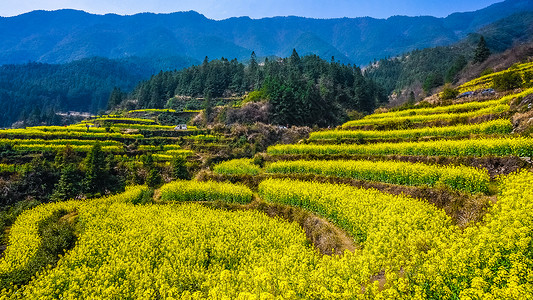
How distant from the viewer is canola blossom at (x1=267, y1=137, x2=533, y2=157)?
659 inches

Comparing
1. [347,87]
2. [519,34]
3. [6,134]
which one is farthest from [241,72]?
[519,34]

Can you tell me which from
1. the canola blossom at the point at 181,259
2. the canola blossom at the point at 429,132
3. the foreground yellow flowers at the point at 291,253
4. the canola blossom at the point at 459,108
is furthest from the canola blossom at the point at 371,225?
the canola blossom at the point at 459,108

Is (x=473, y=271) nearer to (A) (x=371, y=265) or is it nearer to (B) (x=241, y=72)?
(A) (x=371, y=265)

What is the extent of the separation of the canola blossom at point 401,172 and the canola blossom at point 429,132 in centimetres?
638

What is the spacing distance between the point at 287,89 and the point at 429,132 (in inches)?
1372

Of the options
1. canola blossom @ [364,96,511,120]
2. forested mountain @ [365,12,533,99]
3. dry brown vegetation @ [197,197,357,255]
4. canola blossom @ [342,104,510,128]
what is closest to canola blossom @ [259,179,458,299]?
dry brown vegetation @ [197,197,357,255]

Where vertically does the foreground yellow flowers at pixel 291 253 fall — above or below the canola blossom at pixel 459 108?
below

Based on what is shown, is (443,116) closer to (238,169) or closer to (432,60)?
(238,169)

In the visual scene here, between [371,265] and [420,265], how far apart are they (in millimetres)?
1547

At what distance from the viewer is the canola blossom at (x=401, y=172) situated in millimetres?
15223

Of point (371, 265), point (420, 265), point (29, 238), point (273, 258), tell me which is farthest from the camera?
point (29, 238)

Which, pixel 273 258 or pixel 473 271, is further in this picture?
pixel 273 258

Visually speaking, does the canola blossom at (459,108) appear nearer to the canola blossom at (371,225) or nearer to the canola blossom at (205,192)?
the canola blossom at (371,225)

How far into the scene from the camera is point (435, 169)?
1758 centimetres
